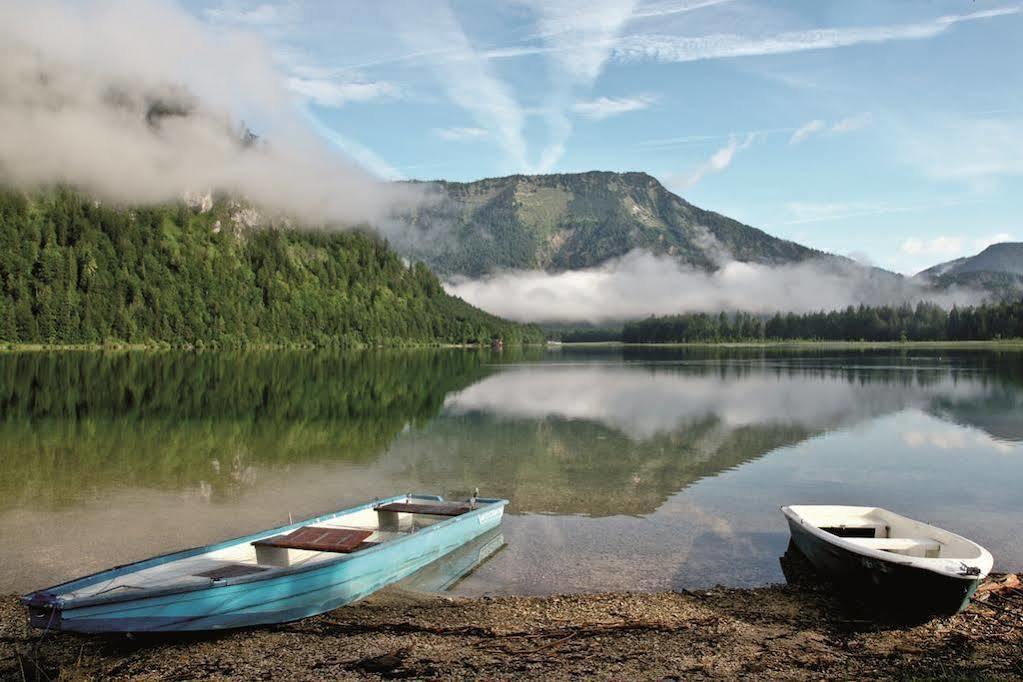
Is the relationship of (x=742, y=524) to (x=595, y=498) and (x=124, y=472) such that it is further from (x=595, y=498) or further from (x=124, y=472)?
(x=124, y=472)

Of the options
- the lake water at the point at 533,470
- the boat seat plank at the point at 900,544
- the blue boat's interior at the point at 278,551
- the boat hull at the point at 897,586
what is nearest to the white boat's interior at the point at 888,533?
the boat seat plank at the point at 900,544

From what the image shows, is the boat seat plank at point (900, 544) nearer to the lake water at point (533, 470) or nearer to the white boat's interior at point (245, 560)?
the lake water at point (533, 470)

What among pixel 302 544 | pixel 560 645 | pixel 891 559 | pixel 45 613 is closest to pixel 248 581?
pixel 302 544

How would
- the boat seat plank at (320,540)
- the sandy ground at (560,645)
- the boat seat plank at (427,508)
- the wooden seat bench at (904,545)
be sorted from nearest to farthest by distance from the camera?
the sandy ground at (560,645)
the boat seat plank at (320,540)
the wooden seat bench at (904,545)
the boat seat plank at (427,508)

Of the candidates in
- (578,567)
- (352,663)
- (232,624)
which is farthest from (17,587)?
(578,567)

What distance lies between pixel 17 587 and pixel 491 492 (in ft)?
53.5

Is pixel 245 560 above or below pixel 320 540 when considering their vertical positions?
below

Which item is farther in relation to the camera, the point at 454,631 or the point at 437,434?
the point at 437,434

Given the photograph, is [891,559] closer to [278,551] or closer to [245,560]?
[278,551]

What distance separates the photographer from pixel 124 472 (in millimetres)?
32156

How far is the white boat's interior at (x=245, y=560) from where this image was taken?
14016 mm

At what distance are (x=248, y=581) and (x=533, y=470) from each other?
68.2 feet

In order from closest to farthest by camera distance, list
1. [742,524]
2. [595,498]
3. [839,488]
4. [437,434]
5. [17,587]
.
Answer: [17,587], [742,524], [595,498], [839,488], [437,434]

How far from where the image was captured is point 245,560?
666 inches
